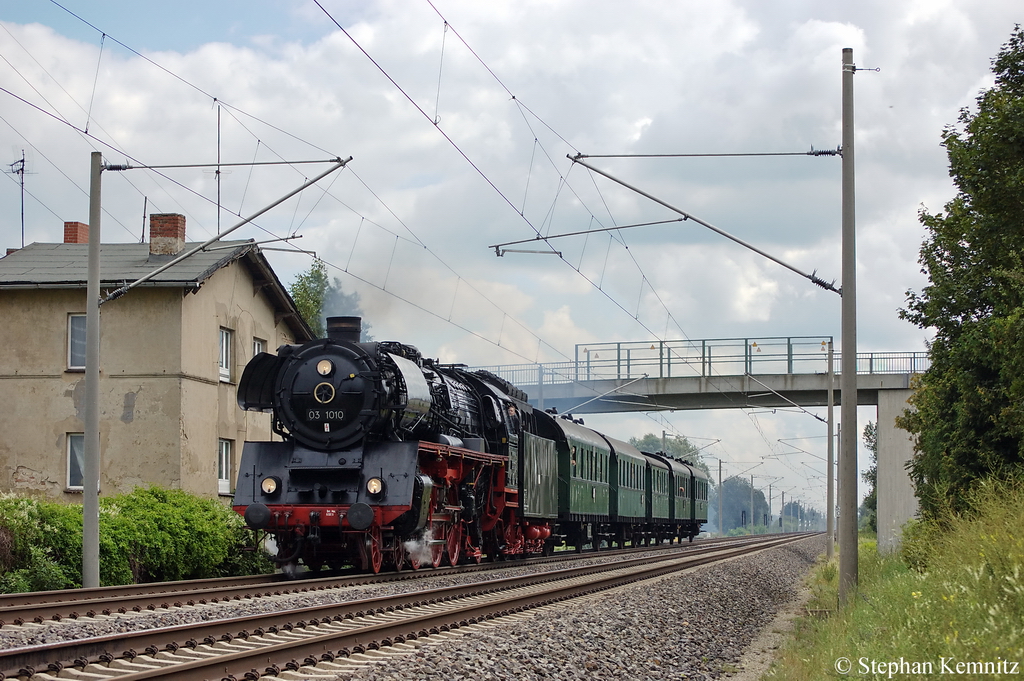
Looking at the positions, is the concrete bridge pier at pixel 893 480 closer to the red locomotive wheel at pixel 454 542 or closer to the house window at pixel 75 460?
the red locomotive wheel at pixel 454 542

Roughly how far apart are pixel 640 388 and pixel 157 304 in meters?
19.8

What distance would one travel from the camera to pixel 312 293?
62406 mm

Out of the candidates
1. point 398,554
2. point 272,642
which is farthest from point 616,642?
point 398,554

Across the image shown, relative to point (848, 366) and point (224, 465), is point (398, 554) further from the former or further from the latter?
point (224, 465)

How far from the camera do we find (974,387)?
1780cm

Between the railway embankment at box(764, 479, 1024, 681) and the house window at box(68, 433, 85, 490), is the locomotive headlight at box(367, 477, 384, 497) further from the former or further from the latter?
the house window at box(68, 433, 85, 490)

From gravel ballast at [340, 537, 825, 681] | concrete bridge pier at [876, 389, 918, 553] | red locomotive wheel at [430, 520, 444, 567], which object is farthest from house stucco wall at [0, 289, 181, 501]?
concrete bridge pier at [876, 389, 918, 553]

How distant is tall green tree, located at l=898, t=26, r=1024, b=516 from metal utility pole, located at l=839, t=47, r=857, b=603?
2.09m

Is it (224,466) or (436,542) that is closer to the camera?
(436,542)

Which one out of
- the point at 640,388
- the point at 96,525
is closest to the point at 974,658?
the point at 96,525

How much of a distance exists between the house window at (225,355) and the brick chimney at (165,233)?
2.30m

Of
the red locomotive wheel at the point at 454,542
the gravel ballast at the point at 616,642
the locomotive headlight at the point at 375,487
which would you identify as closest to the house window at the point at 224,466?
the red locomotive wheel at the point at 454,542

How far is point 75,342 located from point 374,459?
10899mm

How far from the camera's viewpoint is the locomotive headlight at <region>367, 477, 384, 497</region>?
1666 cm
